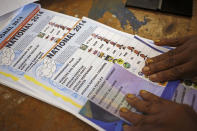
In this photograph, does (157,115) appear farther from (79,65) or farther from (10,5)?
(10,5)

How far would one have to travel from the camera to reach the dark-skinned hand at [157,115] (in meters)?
0.42

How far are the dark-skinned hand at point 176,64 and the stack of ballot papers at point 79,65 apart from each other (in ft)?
0.08

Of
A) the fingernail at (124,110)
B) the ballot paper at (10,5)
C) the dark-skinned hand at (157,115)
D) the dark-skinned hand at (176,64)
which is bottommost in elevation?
the fingernail at (124,110)

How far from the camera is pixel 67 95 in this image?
0.53 metres

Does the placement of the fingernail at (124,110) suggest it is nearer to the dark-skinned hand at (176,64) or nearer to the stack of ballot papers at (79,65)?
the stack of ballot papers at (79,65)

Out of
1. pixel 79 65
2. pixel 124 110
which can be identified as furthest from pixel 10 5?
pixel 124 110

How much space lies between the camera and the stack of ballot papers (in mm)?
516

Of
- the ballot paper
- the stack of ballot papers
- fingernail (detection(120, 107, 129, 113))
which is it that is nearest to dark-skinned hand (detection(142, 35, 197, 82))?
the stack of ballot papers

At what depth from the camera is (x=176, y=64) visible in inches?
21.3

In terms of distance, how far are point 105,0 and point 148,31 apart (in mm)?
252

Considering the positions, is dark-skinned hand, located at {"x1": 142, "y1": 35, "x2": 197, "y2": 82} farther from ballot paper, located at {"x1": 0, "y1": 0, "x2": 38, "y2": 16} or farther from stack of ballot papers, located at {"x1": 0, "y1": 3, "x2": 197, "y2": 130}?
ballot paper, located at {"x1": 0, "y1": 0, "x2": 38, "y2": 16}

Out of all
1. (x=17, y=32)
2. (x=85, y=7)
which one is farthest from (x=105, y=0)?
(x=17, y=32)

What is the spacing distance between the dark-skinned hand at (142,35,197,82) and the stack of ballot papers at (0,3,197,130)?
24mm

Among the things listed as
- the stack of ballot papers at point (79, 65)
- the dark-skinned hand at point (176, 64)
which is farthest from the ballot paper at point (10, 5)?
the dark-skinned hand at point (176, 64)
